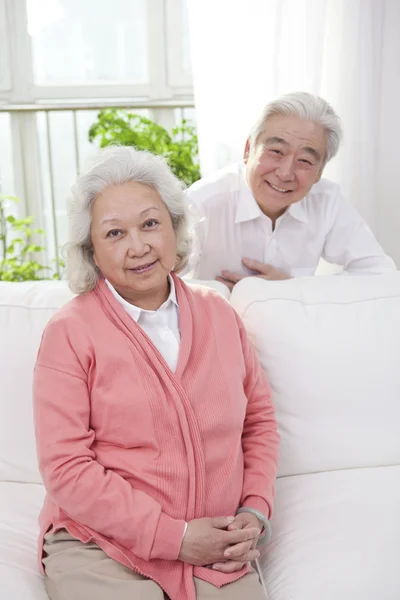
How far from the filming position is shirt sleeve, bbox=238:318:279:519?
1547 millimetres

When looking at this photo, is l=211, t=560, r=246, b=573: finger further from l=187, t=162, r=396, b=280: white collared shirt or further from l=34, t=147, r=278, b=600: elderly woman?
l=187, t=162, r=396, b=280: white collared shirt

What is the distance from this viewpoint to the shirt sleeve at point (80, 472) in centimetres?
137

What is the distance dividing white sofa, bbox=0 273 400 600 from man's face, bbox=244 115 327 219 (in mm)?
380

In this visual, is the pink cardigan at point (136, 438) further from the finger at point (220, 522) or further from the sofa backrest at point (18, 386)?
the sofa backrest at point (18, 386)

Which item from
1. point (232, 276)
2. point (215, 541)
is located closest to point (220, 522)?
point (215, 541)

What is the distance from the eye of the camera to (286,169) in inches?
84.0

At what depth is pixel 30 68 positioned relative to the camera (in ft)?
11.6

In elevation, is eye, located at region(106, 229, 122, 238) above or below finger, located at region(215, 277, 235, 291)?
above

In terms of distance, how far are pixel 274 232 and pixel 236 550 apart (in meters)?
1.16

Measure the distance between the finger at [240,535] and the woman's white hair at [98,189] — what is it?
1.90 feet

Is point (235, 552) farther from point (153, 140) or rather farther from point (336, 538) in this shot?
point (153, 140)

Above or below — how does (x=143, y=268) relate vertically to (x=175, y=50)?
below

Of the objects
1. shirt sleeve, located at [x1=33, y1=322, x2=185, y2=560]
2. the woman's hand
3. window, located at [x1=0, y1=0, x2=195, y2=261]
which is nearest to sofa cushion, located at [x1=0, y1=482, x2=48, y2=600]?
shirt sleeve, located at [x1=33, y1=322, x2=185, y2=560]

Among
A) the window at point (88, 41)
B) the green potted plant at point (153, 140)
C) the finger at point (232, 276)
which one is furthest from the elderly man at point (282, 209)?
the window at point (88, 41)
